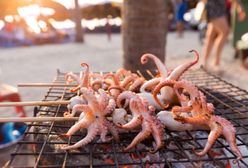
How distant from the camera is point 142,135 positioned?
1.62 metres

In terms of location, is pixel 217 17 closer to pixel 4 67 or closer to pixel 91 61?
pixel 91 61

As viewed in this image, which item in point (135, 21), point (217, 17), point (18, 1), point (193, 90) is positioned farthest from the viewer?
point (217, 17)

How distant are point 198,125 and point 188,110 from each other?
4.4 inches

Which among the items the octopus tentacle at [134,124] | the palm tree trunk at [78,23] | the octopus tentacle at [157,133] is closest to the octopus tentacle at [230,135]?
the octopus tentacle at [157,133]

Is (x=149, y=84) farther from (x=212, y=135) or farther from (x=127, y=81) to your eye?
(x=212, y=135)

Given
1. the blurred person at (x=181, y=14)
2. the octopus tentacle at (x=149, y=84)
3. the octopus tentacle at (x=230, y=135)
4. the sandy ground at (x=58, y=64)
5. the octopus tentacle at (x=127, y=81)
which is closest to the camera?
the octopus tentacle at (x=230, y=135)

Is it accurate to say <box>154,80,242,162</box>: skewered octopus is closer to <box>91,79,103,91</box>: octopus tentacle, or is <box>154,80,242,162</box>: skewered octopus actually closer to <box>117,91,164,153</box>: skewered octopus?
<box>117,91,164,153</box>: skewered octopus

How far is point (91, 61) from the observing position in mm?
8664

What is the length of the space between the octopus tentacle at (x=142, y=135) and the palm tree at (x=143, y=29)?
2345 millimetres

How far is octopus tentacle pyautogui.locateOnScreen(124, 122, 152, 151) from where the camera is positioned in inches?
63.7

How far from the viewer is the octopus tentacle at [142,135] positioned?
162 centimetres

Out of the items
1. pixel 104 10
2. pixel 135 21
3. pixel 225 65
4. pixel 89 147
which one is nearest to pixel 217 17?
pixel 225 65

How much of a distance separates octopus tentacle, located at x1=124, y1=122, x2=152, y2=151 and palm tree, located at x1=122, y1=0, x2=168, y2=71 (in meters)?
2.35

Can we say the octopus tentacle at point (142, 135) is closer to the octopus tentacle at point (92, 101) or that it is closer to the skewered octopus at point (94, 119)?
the skewered octopus at point (94, 119)
